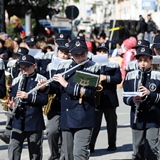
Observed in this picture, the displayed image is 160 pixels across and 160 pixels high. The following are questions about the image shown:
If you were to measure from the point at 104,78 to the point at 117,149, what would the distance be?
1.53 metres

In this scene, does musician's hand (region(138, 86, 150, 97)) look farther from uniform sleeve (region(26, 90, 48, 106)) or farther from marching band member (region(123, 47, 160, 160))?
uniform sleeve (region(26, 90, 48, 106))

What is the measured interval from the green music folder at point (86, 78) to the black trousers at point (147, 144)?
102 cm

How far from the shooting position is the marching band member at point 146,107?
27.6 ft

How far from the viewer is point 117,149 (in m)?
11.4

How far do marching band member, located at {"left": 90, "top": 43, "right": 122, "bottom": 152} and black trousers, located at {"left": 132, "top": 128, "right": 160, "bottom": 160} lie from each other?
2.10 m

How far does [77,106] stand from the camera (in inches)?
320

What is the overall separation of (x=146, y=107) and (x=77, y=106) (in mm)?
961

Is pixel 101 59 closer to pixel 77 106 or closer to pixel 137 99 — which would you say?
pixel 137 99

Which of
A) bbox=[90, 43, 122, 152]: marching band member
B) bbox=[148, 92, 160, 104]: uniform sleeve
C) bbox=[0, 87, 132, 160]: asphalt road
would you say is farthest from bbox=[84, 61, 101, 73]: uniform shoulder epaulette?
bbox=[0, 87, 132, 160]: asphalt road

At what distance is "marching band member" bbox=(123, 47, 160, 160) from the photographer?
331 inches

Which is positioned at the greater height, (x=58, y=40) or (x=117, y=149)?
(x=58, y=40)

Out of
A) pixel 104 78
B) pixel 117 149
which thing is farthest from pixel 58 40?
pixel 117 149

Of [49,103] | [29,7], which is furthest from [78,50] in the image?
[29,7]

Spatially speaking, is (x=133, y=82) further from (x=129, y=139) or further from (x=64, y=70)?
(x=129, y=139)
